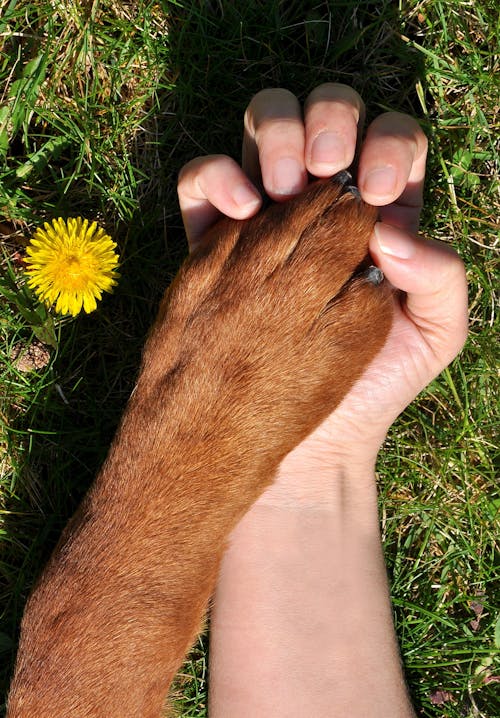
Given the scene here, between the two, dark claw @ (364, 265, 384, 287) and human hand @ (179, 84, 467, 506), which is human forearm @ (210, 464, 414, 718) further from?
dark claw @ (364, 265, 384, 287)

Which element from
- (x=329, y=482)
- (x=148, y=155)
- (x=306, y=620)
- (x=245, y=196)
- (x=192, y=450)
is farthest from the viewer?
(x=148, y=155)

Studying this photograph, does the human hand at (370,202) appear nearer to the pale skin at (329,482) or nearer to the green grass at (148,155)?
the pale skin at (329,482)

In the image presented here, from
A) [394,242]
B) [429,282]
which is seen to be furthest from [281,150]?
[429,282]

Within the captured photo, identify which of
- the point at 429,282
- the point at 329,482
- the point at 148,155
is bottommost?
the point at 329,482

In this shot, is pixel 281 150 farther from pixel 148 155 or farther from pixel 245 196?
pixel 148 155

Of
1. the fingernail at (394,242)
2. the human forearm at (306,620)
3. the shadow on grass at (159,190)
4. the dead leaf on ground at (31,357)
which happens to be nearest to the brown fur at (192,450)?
the fingernail at (394,242)

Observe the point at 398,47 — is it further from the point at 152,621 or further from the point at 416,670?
the point at 416,670

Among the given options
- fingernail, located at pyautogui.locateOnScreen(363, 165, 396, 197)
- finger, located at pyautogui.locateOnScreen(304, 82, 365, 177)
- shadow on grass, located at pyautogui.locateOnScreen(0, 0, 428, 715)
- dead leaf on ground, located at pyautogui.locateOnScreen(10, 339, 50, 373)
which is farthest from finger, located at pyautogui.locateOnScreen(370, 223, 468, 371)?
dead leaf on ground, located at pyautogui.locateOnScreen(10, 339, 50, 373)
